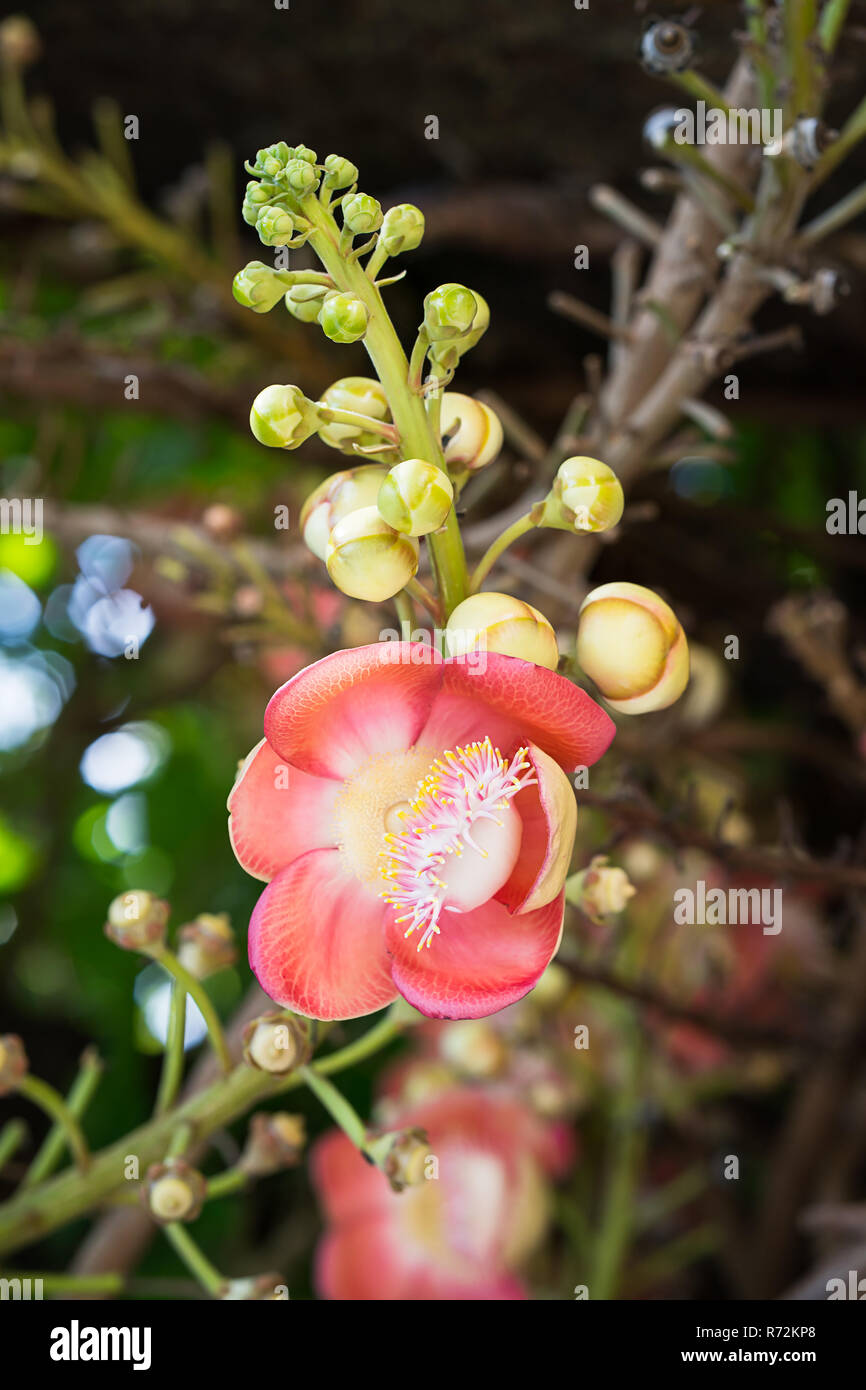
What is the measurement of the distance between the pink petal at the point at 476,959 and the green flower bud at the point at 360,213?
0.15 metres

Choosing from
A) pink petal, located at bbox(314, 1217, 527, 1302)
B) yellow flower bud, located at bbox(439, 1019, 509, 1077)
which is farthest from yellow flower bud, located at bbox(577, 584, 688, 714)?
pink petal, located at bbox(314, 1217, 527, 1302)

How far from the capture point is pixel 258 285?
0.25m

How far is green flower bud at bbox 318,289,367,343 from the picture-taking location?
0.76ft

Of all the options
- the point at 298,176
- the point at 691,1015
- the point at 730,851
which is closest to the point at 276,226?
the point at 298,176

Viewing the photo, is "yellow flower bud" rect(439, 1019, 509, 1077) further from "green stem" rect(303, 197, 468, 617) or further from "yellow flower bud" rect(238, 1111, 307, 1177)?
"green stem" rect(303, 197, 468, 617)

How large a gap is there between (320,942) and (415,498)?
10 centimetres

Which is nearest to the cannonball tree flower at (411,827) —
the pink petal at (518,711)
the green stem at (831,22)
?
the pink petal at (518,711)

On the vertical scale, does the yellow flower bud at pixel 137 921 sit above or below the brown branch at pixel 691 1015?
above

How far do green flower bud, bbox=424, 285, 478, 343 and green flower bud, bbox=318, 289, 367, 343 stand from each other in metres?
0.02

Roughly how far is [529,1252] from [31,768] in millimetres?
427

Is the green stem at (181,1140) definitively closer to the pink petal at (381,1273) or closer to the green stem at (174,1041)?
the green stem at (174,1041)

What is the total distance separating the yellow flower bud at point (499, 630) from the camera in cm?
24
